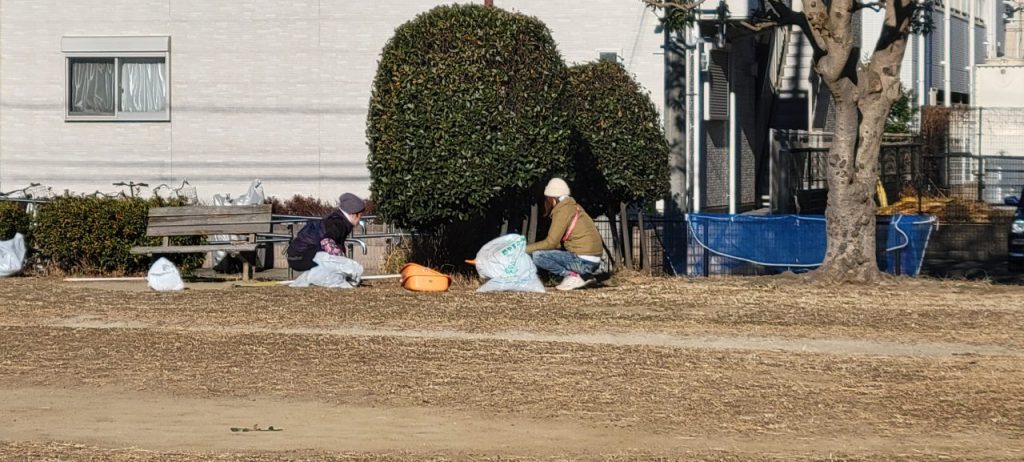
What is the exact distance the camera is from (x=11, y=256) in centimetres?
1761

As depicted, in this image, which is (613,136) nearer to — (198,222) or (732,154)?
(732,154)

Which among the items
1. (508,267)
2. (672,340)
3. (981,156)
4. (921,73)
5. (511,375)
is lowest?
(511,375)

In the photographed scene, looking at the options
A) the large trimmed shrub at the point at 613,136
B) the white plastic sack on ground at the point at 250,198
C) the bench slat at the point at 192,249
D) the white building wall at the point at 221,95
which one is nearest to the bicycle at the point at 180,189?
the white building wall at the point at 221,95

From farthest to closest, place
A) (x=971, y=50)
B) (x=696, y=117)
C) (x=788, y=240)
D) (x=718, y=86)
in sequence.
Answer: (x=971, y=50), (x=718, y=86), (x=696, y=117), (x=788, y=240)

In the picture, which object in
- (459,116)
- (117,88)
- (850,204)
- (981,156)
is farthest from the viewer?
(981,156)

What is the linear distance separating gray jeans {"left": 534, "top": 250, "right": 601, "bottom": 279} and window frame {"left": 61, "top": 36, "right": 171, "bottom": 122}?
8918mm

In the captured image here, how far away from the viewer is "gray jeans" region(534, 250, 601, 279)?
16016mm

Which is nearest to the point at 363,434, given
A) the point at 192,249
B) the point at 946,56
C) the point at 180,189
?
the point at 192,249

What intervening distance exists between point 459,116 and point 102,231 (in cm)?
499

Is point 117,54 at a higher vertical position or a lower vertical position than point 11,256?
higher

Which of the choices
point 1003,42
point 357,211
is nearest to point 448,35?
point 357,211

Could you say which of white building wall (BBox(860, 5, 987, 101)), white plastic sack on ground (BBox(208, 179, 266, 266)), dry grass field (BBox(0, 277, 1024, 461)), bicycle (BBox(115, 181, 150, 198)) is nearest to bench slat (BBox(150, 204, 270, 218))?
dry grass field (BBox(0, 277, 1024, 461))

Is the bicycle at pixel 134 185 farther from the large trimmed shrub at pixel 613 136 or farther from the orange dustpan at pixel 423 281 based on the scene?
the large trimmed shrub at pixel 613 136

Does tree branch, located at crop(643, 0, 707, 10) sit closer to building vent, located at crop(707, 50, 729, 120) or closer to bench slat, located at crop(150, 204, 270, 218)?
bench slat, located at crop(150, 204, 270, 218)
